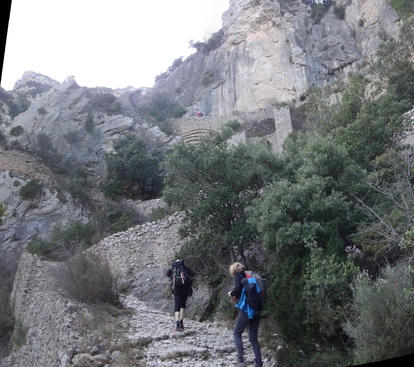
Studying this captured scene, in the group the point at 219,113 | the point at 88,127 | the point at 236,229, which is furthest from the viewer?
the point at 219,113

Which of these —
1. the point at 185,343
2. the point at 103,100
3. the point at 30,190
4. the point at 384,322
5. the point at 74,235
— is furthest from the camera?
the point at 103,100

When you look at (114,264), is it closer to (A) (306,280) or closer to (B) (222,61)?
(A) (306,280)

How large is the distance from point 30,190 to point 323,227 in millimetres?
15673

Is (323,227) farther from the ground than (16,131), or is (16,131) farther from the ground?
(16,131)

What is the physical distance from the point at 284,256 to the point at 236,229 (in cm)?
245

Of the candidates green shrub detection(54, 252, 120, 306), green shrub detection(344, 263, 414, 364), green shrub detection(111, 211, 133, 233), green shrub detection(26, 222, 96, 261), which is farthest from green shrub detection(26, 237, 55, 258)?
green shrub detection(344, 263, 414, 364)

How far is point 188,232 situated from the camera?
35.6 feet

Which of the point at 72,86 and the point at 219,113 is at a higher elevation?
Result: the point at 72,86

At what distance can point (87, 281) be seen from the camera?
28.7ft

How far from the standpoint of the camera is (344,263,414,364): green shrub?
172 inches

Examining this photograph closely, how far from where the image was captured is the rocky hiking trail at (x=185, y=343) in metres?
5.90

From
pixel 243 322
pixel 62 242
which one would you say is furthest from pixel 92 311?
pixel 62 242

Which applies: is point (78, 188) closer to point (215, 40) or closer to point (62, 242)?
point (62, 242)

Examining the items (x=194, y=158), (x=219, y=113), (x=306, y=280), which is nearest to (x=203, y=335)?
(x=306, y=280)
